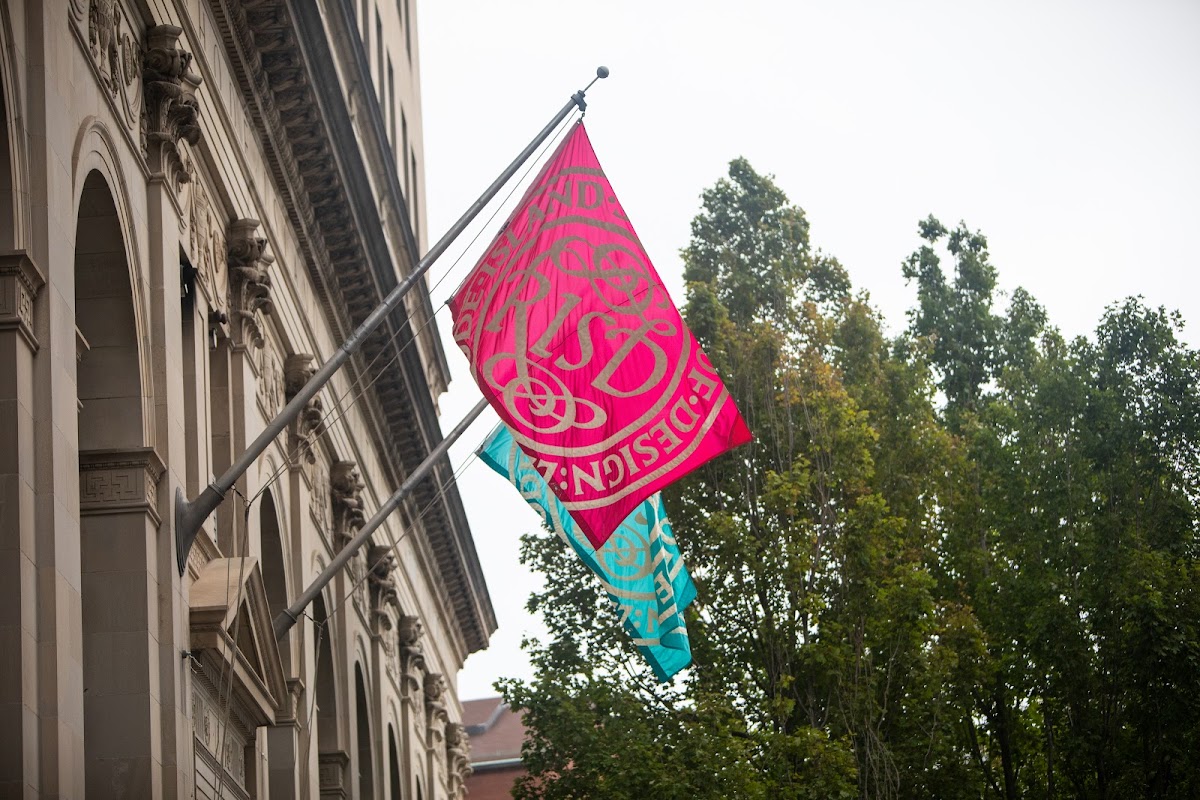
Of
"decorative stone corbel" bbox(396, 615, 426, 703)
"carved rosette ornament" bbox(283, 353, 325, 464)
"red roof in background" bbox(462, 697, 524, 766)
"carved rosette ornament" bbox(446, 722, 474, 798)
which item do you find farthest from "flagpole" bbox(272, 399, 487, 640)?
"red roof in background" bbox(462, 697, 524, 766)

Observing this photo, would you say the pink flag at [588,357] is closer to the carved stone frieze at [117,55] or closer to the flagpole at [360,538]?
the carved stone frieze at [117,55]

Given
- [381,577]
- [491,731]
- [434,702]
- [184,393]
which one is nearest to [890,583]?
[381,577]

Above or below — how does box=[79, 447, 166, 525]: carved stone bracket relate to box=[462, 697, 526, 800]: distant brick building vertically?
below

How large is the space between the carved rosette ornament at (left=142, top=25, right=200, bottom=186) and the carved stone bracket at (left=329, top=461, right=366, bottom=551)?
12131 millimetres

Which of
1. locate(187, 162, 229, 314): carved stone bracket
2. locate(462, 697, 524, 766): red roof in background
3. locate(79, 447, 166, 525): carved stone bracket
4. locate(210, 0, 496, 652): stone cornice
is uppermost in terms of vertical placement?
locate(462, 697, 524, 766): red roof in background

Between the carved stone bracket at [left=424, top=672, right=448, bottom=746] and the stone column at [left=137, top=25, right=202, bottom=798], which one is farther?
the carved stone bracket at [left=424, top=672, right=448, bottom=746]

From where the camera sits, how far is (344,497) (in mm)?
32469

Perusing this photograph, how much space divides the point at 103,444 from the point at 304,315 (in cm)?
1133

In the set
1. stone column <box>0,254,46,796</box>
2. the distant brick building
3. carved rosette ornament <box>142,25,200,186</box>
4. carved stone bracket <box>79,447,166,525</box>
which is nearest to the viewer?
stone column <box>0,254,46,796</box>

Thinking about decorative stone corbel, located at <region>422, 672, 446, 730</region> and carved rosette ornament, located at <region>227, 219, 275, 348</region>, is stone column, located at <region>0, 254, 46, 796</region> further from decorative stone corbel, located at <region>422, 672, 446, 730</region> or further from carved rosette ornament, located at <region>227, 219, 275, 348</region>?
decorative stone corbel, located at <region>422, 672, 446, 730</region>

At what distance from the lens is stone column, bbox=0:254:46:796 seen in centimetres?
1391

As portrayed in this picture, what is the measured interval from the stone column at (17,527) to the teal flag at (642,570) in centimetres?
1013

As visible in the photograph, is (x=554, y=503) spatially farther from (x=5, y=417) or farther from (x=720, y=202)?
(x=720, y=202)

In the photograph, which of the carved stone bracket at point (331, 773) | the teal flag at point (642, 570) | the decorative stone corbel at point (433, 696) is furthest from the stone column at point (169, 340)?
the decorative stone corbel at point (433, 696)
